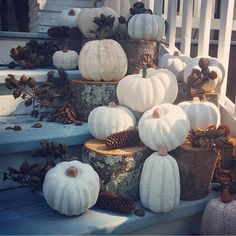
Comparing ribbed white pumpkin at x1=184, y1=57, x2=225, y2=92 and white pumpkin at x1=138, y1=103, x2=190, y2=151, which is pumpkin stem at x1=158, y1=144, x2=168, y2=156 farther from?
ribbed white pumpkin at x1=184, y1=57, x2=225, y2=92

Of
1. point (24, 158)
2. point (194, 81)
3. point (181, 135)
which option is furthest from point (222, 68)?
point (24, 158)

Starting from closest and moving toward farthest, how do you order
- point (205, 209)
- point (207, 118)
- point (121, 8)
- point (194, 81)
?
point (205, 209)
point (207, 118)
point (194, 81)
point (121, 8)

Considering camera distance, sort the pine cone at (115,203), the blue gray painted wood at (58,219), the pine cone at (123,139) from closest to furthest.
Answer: the blue gray painted wood at (58,219) < the pine cone at (115,203) < the pine cone at (123,139)

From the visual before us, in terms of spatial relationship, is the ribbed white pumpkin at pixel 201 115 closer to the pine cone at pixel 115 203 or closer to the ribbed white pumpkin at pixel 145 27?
the pine cone at pixel 115 203

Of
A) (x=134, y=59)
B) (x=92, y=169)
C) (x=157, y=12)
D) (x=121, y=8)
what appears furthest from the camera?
(x=121, y=8)

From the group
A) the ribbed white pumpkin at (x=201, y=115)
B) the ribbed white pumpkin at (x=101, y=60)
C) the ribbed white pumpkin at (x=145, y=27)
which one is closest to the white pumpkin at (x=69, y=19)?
the ribbed white pumpkin at (x=145, y=27)

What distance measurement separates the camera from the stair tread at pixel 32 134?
1482mm

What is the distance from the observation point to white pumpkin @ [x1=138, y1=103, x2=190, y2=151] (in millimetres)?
1468

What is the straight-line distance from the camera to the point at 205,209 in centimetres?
155

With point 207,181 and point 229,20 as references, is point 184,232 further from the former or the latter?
point 229,20

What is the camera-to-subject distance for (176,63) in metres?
2.11

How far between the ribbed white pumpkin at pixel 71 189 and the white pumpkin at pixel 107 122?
0.24 meters

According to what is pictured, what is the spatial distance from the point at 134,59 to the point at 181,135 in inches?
30.3

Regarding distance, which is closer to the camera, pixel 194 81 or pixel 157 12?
pixel 194 81
